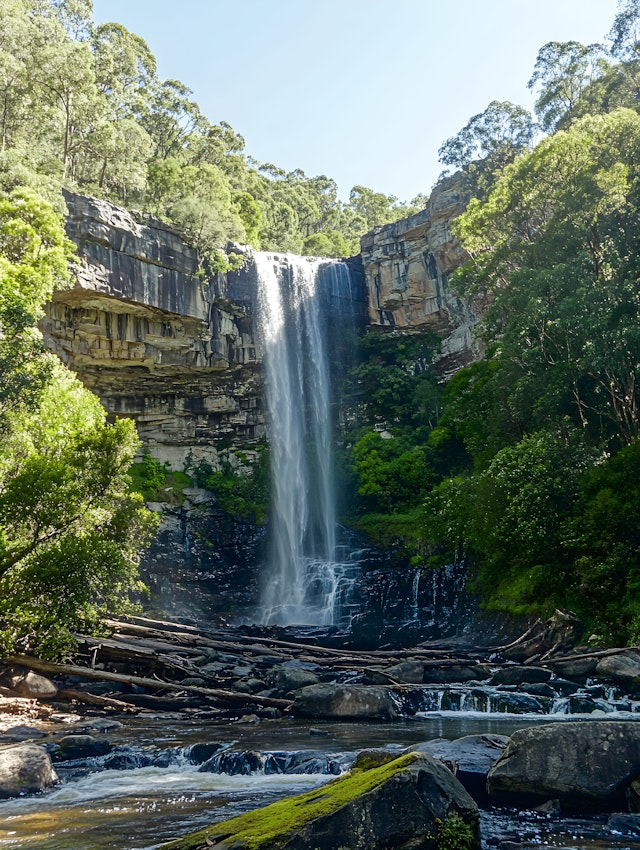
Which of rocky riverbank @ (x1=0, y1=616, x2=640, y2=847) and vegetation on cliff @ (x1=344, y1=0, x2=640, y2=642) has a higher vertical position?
vegetation on cliff @ (x1=344, y1=0, x2=640, y2=642)

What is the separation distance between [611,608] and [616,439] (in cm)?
A: 747

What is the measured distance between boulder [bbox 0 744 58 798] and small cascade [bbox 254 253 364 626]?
22164 millimetres

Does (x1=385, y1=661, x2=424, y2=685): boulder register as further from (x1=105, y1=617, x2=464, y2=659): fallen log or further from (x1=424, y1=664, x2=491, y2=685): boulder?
(x1=105, y1=617, x2=464, y2=659): fallen log

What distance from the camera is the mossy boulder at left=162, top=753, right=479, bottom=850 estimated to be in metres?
5.01

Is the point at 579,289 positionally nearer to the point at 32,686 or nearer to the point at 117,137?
the point at 32,686

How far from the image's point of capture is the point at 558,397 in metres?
20.9

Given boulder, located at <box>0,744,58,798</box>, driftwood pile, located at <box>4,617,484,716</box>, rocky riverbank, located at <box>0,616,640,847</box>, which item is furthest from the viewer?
driftwood pile, located at <box>4,617,484,716</box>

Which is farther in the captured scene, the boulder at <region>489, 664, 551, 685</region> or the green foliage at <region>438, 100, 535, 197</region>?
the green foliage at <region>438, 100, 535, 197</region>

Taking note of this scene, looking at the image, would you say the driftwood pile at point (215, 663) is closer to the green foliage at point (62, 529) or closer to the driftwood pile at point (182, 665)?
the driftwood pile at point (182, 665)

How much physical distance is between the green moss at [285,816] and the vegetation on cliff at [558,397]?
1189 cm

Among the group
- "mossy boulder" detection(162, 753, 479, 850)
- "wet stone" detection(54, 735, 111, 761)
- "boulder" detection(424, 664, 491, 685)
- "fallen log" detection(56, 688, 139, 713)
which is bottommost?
"boulder" detection(424, 664, 491, 685)

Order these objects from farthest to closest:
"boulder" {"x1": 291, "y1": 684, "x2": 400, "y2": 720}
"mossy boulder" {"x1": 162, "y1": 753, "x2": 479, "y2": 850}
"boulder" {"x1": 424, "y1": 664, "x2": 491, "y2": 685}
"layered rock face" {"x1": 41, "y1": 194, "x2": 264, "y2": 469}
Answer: "layered rock face" {"x1": 41, "y1": 194, "x2": 264, "y2": 469}, "boulder" {"x1": 424, "y1": 664, "x2": 491, "y2": 685}, "boulder" {"x1": 291, "y1": 684, "x2": 400, "y2": 720}, "mossy boulder" {"x1": 162, "y1": 753, "x2": 479, "y2": 850}

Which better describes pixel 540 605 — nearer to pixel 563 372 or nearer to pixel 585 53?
pixel 563 372

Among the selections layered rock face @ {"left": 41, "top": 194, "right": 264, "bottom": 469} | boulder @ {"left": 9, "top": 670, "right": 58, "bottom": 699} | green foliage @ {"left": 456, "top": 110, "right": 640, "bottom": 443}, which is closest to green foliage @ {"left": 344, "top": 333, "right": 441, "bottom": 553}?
layered rock face @ {"left": 41, "top": 194, "right": 264, "bottom": 469}
